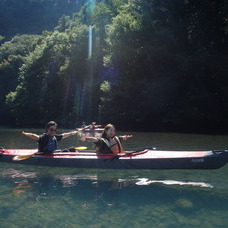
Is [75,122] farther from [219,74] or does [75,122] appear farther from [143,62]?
[219,74]

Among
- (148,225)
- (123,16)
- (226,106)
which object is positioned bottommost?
(148,225)

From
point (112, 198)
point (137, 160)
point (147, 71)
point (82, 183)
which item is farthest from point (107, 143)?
point (147, 71)

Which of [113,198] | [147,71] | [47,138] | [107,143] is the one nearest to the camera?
[113,198]

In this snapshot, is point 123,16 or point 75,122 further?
point 75,122

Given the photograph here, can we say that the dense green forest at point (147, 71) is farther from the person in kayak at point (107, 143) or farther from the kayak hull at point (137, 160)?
the kayak hull at point (137, 160)

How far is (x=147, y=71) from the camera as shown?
87.3 ft

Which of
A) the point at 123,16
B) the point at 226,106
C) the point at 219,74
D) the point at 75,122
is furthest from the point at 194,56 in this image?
the point at 75,122

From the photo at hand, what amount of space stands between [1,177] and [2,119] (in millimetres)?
39990

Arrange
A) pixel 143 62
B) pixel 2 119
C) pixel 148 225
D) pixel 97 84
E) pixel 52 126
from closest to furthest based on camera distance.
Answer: pixel 148 225 < pixel 52 126 < pixel 143 62 < pixel 97 84 < pixel 2 119

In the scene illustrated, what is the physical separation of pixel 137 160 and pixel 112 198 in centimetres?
182

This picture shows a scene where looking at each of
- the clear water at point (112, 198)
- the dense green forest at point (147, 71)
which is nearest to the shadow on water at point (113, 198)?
the clear water at point (112, 198)

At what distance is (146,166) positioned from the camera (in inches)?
315

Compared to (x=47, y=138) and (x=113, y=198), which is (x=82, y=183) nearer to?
(x=113, y=198)

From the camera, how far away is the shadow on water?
5.26 metres
